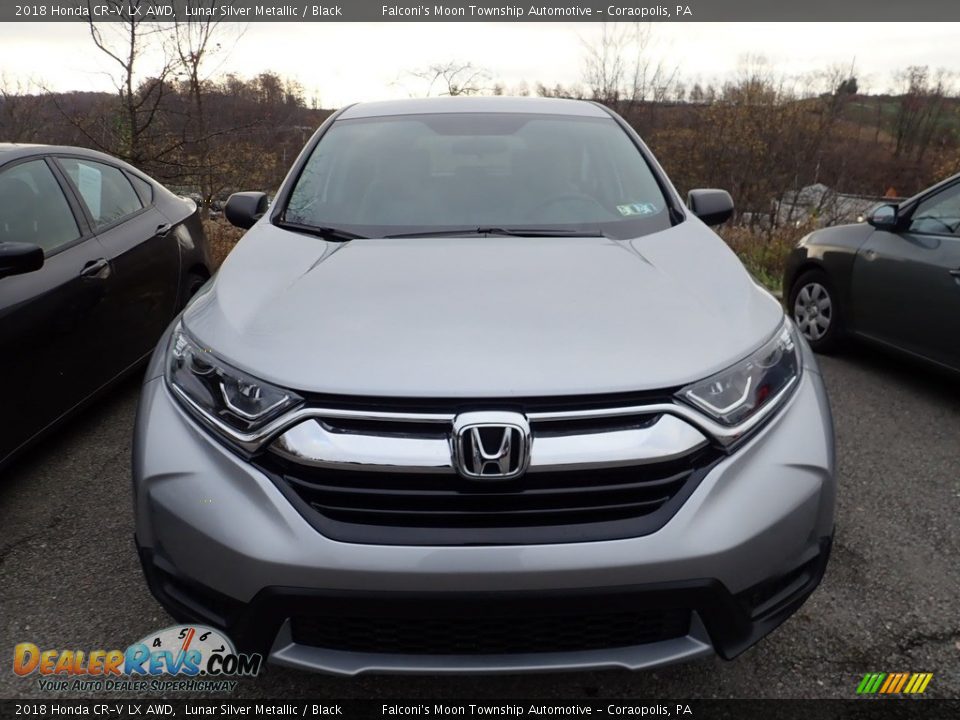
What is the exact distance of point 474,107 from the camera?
3.18 m

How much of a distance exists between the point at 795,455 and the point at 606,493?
0.49m

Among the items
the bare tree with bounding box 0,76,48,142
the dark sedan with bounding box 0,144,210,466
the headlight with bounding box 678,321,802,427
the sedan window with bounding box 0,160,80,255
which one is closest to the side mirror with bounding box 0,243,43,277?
the dark sedan with bounding box 0,144,210,466

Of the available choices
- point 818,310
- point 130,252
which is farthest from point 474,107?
point 818,310

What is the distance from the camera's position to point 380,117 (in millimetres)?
3104

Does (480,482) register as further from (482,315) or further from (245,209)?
(245,209)

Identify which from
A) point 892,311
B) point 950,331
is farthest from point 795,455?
point 892,311

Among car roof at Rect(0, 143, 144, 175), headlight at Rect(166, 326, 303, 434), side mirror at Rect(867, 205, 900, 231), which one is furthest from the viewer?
side mirror at Rect(867, 205, 900, 231)

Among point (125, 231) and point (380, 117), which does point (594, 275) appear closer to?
point (380, 117)

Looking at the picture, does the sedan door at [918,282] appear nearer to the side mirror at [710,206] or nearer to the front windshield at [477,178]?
the side mirror at [710,206]

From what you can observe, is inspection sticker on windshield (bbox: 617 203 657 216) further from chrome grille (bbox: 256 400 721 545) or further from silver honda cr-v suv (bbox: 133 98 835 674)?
chrome grille (bbox: 256 400 721 545)

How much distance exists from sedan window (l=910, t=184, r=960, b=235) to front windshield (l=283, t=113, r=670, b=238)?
2061 millimetres

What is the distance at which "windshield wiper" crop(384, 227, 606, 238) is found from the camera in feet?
7.75

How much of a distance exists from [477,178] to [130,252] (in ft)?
6.62

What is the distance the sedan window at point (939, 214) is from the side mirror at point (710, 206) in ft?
5.09
